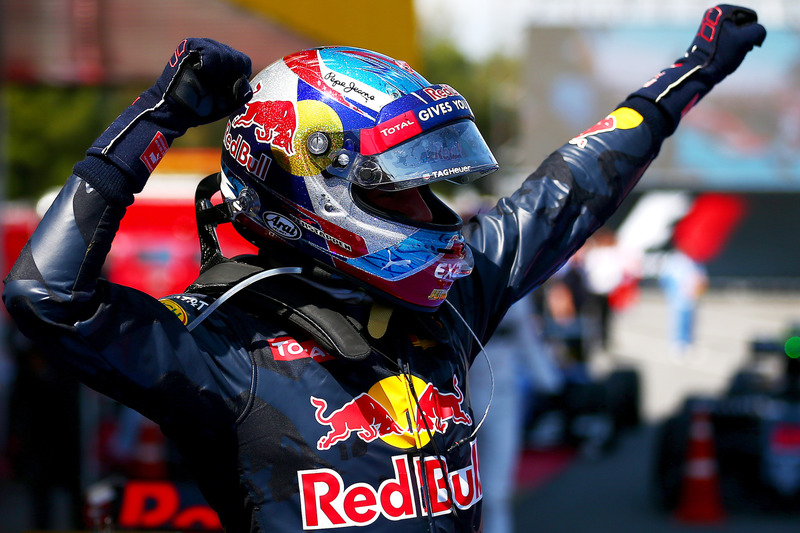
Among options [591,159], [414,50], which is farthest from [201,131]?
[591,159]

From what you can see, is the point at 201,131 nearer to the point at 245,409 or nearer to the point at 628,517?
the point at 628,517

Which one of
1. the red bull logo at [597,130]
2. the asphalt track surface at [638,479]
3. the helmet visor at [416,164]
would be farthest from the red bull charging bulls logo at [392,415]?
the asphalt track surface at [638,479]

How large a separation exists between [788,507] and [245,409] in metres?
5.74

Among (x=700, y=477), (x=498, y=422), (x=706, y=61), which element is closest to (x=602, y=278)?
(x=700, y=477)

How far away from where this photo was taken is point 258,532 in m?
1.72

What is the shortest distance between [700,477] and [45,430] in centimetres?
423

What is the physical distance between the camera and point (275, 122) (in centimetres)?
189

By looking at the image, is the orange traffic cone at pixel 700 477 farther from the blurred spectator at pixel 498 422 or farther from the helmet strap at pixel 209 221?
the helmet strap at pixel 209 221

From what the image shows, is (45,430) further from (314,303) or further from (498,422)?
(314,303)

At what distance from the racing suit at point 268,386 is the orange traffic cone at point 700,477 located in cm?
470

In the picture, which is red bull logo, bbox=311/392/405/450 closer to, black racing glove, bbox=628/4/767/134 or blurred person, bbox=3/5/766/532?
blurred person, bbox=3/5/766/532

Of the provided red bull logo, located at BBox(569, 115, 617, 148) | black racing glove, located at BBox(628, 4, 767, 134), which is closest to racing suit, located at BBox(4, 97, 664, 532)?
red bull logo, located at BBox(569, 115, 617, 148)

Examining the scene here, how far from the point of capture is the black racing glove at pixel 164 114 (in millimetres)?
1569

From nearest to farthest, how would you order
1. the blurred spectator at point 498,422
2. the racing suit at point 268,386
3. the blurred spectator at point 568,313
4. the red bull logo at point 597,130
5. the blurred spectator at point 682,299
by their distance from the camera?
the racing suit at point 268,386 < the red bull logo at point 597,130 < the blurred spectator at point 498,422 < the blurred spectator at point 568,313 < the blurred spectator at point 682,299
